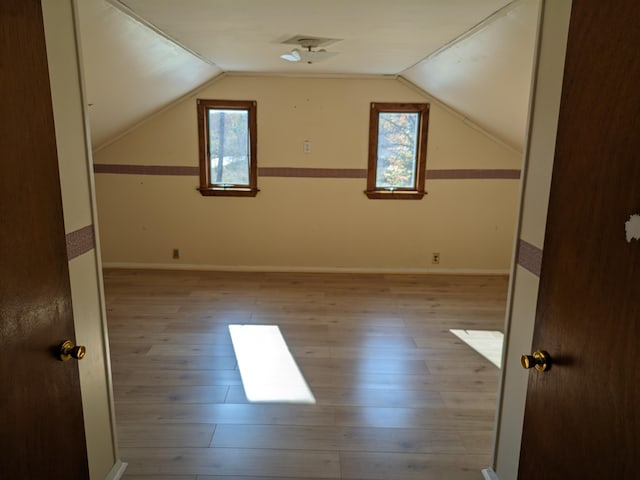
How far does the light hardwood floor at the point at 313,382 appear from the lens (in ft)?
6.58

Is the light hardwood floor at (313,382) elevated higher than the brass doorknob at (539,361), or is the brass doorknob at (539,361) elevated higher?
the brass doorknob at (539,361)

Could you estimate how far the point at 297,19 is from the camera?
2271mm

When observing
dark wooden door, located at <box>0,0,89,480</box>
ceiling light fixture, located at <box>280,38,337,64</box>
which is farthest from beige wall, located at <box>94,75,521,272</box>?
dark wooden door, located at <box>0,0,89,480</box>

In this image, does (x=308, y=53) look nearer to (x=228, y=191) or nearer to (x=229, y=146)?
(x=229, y=146)

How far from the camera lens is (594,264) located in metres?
0.95

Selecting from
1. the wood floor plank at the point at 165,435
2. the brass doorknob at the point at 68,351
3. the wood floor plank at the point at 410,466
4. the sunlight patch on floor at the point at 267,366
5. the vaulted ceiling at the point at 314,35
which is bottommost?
the wood floor plank at the point at 410,466

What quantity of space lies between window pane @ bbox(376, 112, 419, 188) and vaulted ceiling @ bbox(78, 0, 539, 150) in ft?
1.26

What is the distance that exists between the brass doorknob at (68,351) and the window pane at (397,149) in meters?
3.77

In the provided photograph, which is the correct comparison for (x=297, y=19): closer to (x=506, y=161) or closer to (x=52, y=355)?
(x=52, y=355)

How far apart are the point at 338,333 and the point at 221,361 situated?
2.95 ft

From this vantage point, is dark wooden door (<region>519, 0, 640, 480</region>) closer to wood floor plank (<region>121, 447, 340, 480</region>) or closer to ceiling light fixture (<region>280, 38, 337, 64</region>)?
wood floor plank (<region>121, 447, 340, 480</region>)

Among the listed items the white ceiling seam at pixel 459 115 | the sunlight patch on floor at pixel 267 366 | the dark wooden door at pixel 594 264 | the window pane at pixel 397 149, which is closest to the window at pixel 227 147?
the window pane at pixel 397 149

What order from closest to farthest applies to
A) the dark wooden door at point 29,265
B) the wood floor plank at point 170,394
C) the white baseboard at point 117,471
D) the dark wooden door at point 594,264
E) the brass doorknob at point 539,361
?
the dark wooden door at point 594,264 < the dark wooden door at point 29,265 < the brass doorknob at point 539,361 < the white baseboard at point 117,471 < the wood floor plank at point 170,394

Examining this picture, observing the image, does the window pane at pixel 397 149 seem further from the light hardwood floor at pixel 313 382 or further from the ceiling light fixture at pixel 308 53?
the ceiling light fixture at pixel 308 53
